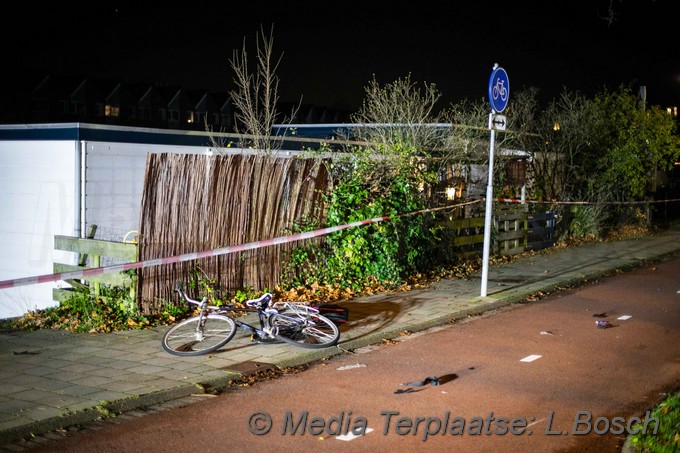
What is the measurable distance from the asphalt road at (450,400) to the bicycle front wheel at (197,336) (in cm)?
105

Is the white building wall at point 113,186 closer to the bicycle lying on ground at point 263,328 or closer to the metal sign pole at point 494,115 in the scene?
the bicycle lying on ground at point 263,328

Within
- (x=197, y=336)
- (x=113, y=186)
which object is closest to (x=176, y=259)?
(x=197, y=336)

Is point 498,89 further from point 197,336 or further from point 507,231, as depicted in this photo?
point 197,336

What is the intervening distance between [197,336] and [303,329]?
4.20ft

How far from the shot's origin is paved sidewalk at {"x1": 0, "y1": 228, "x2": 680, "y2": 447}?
598 centimetres

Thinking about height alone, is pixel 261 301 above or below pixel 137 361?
above

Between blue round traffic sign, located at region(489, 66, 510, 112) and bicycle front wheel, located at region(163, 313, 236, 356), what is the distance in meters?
5.59

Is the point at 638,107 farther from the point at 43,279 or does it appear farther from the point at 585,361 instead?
the point at 43,279

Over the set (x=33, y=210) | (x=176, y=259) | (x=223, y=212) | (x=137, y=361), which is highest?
(x=223, y=212)

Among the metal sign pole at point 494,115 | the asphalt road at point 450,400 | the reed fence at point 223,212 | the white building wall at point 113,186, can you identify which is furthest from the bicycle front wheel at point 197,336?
the white building wall at point 113,186

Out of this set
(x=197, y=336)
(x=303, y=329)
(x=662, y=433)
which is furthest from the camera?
(x=303, y=329)

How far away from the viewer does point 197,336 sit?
7.96 m

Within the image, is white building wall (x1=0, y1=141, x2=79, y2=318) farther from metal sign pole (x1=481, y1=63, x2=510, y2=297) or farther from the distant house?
the distant house

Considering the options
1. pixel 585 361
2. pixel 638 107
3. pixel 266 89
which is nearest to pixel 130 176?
pixel 266 89
